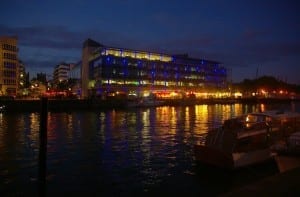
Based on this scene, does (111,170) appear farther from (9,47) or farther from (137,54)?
(137,54)

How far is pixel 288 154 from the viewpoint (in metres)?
21.0

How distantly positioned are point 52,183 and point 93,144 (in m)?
15.5

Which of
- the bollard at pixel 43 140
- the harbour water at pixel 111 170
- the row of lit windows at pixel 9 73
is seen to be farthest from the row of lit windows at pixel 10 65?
the bollard at pixel 43 140

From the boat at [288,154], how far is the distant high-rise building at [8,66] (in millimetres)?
130699

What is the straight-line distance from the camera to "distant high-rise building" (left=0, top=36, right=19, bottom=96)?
5374 inches

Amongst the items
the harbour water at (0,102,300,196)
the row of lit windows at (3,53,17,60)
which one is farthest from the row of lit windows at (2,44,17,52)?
the harbour water at (0,102,300,196)

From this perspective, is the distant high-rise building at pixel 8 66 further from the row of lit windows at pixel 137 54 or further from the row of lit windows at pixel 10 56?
the row of lit windows at pixel 137 54

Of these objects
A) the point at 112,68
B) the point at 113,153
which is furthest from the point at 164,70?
the point at 113,153

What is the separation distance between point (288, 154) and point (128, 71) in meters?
158

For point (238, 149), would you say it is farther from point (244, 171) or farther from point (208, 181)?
point (208, 181)

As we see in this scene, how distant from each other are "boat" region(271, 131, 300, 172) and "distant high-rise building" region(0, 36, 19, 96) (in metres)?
131

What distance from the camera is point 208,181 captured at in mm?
A: 21344

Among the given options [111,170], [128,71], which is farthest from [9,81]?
[111,170]

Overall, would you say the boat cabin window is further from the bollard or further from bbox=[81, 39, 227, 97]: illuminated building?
bbox=[81, 39, 227, 97]: illuminated building
